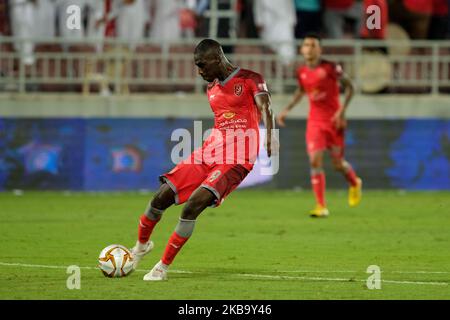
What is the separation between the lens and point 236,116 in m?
12.9

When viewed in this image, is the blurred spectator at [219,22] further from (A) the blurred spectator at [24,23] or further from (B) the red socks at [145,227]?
(B) the red socks at [145,227]

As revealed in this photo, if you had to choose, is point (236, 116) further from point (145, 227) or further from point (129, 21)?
point (129, 21)

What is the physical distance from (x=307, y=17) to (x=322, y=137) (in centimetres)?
645

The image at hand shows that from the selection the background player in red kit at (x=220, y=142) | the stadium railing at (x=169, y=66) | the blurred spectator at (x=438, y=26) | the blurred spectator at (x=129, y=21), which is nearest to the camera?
the background player in red kit at (x=220, y=142)

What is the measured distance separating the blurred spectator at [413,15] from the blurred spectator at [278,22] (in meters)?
2.19

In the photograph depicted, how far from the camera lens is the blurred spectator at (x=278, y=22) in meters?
25.2

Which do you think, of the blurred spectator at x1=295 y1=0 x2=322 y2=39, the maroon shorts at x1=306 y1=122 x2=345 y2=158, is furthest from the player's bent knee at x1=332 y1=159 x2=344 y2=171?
the blurred spectator at x1=295 y1=0 x2=322 y2=39

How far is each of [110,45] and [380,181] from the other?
6.00 m

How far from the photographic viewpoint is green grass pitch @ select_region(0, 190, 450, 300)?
11.4 metres

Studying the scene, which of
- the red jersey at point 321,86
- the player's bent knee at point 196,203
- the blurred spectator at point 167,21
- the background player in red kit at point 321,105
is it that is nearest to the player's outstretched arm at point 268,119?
the player's bent knee at point 196,203

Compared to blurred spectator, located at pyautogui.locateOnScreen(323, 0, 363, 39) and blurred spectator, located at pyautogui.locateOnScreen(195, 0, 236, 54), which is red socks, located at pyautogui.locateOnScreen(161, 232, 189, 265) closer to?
blurred spectator, located at pyautogui.locateOnScreen(195, 0, 236, 54)

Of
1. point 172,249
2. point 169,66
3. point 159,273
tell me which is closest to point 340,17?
point 169,66

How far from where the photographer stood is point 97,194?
23969 mm

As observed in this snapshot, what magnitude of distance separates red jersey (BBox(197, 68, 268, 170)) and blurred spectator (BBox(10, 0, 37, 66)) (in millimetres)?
12184
